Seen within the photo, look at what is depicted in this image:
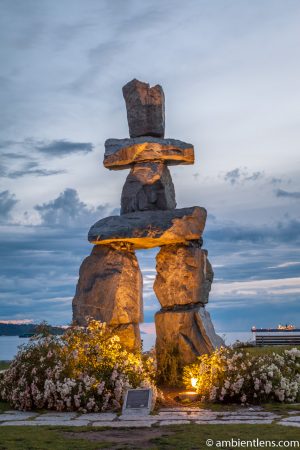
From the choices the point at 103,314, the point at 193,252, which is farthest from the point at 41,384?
the point at 193,252

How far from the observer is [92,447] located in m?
8.79

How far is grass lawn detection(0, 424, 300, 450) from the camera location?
8859mm

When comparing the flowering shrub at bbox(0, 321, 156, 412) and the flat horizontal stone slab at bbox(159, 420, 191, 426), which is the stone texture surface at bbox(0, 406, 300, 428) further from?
the flowering shrub at bbox(0, 321, 156, 412)

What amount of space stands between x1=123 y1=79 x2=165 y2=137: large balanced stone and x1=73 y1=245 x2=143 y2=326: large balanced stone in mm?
3163

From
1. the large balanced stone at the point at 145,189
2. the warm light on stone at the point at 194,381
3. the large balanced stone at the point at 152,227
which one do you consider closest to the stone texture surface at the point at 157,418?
the warm light on stone at the point at 194,381

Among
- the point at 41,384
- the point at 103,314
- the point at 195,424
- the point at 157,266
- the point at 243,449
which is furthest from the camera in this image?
the point at 157,266

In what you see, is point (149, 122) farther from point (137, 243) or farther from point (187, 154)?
point (137, 243)

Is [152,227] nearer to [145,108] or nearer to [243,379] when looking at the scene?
[145,108]

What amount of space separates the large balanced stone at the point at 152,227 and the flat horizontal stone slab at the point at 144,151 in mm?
1424

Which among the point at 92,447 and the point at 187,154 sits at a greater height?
the point at 187,154

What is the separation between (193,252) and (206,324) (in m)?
1.72

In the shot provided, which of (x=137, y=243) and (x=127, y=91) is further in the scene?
(x=127, y=91)

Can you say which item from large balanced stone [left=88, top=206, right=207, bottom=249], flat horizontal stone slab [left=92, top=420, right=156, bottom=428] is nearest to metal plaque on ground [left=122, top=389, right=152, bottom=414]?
flat horizontal stone slab [left=92, top=420, right=156, bottom=428]

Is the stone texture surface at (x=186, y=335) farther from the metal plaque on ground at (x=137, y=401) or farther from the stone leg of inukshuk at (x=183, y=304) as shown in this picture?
the metal plaque on ground at (x=137, y=401)
